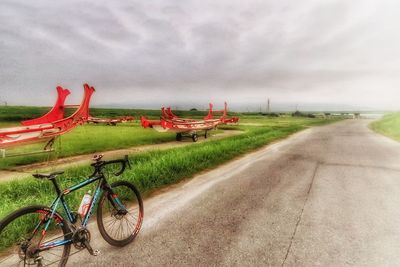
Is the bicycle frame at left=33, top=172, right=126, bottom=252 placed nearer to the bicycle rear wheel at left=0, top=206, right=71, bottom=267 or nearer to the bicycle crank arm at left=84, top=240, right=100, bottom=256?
the bicycle rear wheel at left=0, top=206, right=71, bottom=267

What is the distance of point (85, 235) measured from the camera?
11.2 ft

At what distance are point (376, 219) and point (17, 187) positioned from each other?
7814mm

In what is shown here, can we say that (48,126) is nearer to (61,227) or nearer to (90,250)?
(61,227)

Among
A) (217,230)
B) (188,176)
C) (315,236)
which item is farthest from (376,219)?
(188,176)

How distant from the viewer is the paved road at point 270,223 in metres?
3.53

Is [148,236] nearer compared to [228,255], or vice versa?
[228,255]

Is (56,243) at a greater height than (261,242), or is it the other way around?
(56,243)

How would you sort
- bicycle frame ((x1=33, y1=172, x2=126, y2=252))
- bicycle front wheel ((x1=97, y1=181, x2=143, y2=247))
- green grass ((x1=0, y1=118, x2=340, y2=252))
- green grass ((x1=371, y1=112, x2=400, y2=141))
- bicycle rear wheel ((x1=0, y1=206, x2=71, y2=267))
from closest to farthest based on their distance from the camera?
bicycle rear wheel ((x1=0, y1=206, x2=71, y2=267))
bicycle frame ((x1=33, y1=172, x2=126, y2=252))
bicycle front wheel ((x1=97, y1=181, x2=143, y2=247))
green grass ((x1=0, y1=118, x2=340, y2=252))
green grass ((x1=371, y1=112, x2=400, y2=141))

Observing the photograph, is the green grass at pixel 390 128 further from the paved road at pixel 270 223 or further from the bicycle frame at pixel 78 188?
the bicycle frame at pixel 78 188

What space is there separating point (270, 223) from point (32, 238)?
3.62 meters

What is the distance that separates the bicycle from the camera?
292 cm

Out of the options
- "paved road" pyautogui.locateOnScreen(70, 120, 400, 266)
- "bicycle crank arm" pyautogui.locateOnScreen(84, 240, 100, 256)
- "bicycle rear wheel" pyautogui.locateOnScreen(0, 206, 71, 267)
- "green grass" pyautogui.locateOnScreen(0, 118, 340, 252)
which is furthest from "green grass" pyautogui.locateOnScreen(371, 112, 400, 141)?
"bicycle rear wheel" pyautogui.locateOnScreen(0, 206, 71, 267)

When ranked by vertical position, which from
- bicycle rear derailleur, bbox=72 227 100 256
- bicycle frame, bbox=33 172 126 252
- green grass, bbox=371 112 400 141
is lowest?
green grass, bbox=371 112 400 141

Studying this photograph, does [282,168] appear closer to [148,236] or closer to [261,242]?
[261,242]
